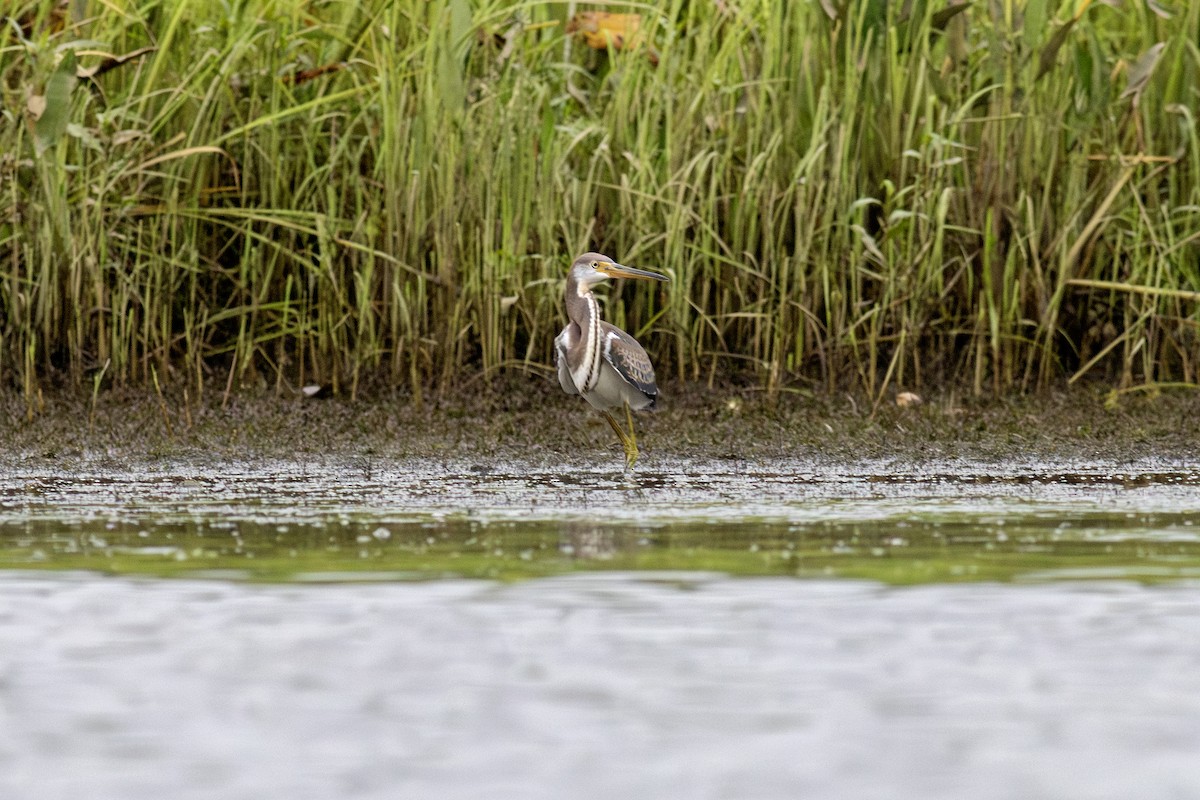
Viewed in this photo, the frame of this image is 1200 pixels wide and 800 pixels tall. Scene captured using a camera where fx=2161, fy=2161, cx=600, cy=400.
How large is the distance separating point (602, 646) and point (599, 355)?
140 inches

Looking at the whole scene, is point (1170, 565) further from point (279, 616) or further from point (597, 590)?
point (279, 616)

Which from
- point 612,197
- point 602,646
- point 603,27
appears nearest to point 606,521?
point 602,646

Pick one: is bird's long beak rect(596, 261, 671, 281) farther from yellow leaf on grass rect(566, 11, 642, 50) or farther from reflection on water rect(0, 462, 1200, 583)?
yellow leaf on grass rect(566, 11, 642, 50)

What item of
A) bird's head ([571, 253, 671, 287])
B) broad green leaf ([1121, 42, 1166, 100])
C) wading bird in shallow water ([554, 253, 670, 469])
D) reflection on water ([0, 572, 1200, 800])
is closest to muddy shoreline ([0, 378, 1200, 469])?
wading bird in shallow water ([554, 253, 670, 469])

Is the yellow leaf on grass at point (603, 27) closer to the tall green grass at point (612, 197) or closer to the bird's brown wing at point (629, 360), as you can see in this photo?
the tall green grass at point (612, 197)

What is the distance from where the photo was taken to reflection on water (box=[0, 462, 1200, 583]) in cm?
472

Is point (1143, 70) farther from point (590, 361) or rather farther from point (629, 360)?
point (590, 361)

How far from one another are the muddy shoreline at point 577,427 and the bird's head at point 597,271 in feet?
1.88

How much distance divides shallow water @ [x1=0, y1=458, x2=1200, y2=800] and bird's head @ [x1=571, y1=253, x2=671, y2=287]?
52.9 inches

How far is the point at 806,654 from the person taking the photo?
11.9 ft

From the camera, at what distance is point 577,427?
782 centimetres

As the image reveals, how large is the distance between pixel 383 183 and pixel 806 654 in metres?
4.57

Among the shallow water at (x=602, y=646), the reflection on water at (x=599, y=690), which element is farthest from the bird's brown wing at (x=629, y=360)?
the reflection on water at (x=599, y=690)

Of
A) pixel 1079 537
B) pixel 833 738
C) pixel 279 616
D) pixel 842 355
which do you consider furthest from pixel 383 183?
pixel 833 738
